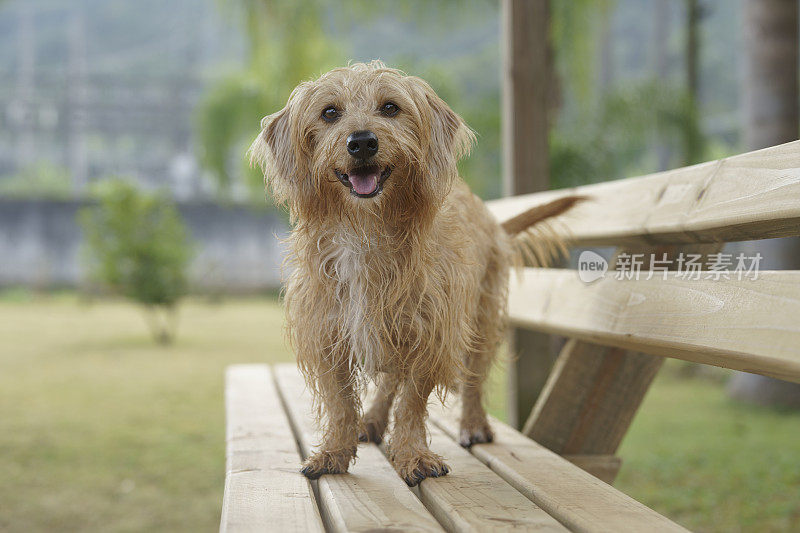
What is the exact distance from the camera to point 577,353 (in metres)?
2.73

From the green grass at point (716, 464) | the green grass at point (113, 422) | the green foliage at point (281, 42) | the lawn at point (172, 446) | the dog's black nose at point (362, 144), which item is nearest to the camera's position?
the dog's black nose at point (362, 144)

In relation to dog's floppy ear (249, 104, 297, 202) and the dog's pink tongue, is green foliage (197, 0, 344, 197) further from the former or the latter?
the dog's pink tongue

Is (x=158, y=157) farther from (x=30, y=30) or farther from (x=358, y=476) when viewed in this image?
(x=358, y=476)

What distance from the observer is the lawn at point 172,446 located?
169 inches

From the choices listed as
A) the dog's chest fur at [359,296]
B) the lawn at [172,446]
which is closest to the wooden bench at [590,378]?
the dog's chest fur at [359,296]

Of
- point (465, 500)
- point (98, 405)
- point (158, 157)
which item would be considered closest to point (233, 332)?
point (98, 405)

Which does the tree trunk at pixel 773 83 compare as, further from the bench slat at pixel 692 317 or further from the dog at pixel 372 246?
the dog at pixel 372 246

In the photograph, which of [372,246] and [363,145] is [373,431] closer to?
[372,246]

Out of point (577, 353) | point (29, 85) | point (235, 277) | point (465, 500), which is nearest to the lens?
point (465, 500)

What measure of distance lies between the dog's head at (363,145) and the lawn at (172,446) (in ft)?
9.13

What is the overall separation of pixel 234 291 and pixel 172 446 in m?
10.7

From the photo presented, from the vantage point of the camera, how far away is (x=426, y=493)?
1.90 metres

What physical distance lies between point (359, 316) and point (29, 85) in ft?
126

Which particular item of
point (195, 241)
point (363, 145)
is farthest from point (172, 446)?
point (195, 241)
